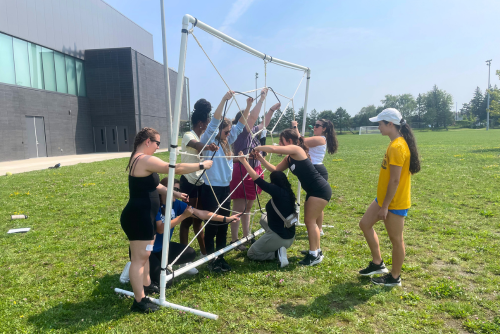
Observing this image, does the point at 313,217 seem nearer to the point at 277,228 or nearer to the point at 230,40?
the point at 277,228

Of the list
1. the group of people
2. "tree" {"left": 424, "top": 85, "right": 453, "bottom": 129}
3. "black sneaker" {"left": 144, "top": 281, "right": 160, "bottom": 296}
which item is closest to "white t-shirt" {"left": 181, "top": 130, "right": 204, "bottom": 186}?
the group of people

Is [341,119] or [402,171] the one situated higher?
[341,119]

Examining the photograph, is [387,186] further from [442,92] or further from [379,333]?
[442,92]

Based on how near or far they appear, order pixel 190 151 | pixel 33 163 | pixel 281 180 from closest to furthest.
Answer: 1. pixel 190 151
2. pixel 281 180
3. pixel 33 163

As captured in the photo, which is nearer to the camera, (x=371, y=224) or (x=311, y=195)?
(x=371, y=224)

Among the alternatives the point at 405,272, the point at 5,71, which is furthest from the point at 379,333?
the point at 5,71

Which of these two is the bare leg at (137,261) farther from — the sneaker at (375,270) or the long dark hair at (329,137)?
the long dark hair at (329,137)

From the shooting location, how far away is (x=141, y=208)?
9.02 ft

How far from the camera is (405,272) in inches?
144

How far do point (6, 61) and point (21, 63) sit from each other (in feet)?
4.01

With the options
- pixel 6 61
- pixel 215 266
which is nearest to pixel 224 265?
pixel 215 266

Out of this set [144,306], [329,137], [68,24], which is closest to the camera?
[144,306]

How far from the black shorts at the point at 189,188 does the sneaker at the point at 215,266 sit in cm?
84

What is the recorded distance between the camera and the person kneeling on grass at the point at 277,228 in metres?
3.88
